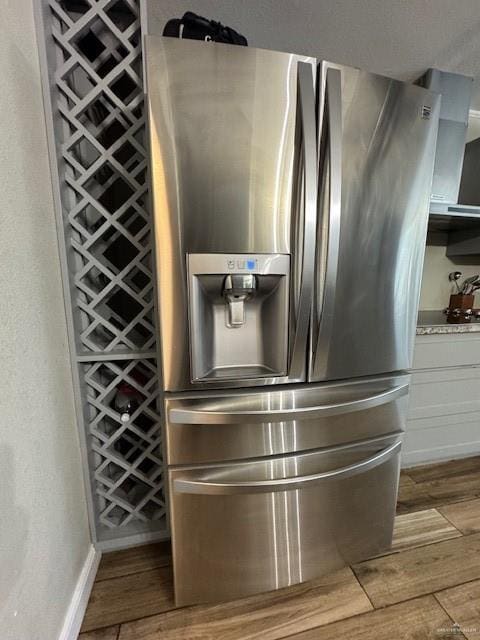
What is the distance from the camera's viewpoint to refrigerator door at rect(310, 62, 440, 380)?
30.1 inches

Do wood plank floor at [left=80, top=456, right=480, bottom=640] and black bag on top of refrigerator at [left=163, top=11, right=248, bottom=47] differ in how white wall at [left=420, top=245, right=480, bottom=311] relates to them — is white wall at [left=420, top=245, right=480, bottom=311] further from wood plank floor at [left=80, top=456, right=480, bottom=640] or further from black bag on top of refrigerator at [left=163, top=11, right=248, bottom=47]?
black bag on top of refrigerator at [left=163, top=11, right=248, bottom=47]

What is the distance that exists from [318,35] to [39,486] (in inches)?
75.4

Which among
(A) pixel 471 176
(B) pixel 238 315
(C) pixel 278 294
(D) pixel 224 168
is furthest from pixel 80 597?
(A) pixel 471 176

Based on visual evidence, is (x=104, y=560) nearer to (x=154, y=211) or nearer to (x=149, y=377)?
(x=149, y=377)

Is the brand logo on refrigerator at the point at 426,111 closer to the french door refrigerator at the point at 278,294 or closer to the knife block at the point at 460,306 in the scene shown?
the french door refrigerator at the point at 278,294

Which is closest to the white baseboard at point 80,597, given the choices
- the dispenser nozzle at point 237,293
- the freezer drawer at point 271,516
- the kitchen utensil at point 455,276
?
the freezer drawer at point 271,516

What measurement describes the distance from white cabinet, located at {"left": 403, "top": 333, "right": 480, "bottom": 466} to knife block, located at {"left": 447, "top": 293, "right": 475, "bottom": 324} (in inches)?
5.8

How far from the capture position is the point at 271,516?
918 mm

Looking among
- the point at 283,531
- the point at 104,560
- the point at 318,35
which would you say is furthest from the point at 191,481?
the point at 318,35

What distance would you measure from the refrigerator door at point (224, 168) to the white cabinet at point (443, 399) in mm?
1169

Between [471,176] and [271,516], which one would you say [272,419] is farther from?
[471,176]

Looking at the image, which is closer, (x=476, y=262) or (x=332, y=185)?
(x=332, y=185)

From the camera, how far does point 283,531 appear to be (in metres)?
0.94

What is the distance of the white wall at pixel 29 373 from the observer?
2.08ft
